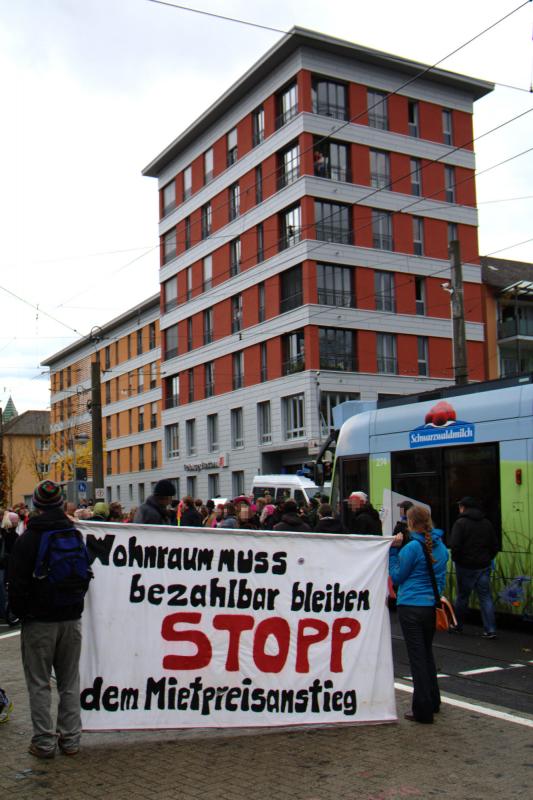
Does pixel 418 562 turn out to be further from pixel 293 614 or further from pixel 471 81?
pixel 471 81

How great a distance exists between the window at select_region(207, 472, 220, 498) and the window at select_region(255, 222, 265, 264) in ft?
36.1

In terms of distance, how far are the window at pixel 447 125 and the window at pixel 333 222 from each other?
7497mm

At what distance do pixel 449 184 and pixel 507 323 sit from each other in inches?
298

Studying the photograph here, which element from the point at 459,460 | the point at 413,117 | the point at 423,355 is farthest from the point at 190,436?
the point at 459,460

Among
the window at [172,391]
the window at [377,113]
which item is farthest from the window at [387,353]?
the window at [172,391]

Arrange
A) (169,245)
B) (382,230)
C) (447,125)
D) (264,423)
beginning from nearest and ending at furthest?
(382,230) < (264,423) < (447,125) < (169,245)

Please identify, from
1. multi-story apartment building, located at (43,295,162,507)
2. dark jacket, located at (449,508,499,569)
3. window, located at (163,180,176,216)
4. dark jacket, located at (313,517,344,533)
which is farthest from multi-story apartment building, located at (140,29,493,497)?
dark jacket, located at (449,508,499,569)

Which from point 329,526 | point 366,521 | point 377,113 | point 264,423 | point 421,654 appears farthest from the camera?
point 264,423

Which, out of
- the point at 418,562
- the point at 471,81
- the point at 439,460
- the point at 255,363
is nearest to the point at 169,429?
the point at 255,363

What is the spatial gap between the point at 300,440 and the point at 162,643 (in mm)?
30683

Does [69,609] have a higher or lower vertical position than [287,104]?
lower

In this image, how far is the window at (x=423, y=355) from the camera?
132ft

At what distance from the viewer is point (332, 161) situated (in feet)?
126

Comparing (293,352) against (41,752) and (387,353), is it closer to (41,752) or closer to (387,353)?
(387,353)
